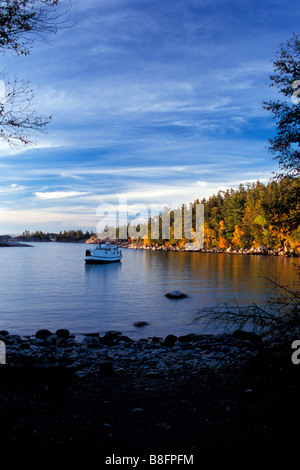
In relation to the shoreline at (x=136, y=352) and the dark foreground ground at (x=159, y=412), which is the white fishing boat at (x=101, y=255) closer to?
the shoreline at (x=136, y=352)

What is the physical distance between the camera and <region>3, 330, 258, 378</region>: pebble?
9.80m

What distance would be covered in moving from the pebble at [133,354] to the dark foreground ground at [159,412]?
3.14ft

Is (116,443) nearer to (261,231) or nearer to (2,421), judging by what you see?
(2,421)

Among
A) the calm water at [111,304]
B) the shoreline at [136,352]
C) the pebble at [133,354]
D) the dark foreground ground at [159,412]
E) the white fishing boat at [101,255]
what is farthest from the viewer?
the white fishing boat at [101,255]

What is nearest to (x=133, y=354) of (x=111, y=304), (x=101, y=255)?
(x=111, y=304)

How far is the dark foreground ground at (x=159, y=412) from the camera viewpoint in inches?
220

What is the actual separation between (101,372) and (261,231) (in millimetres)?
119959

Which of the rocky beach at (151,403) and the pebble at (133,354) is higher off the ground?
the rocky beach at (151,403)

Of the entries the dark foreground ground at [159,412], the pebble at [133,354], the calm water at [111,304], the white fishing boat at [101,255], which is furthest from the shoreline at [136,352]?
the white fishing boat at [101,255]

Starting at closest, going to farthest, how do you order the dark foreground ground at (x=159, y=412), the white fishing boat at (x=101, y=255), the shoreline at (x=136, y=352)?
the dark foreground ground at (x=159, y=412)
the shoreline at (x=136, y=352)
the white fishing boat at (x=101, y=255)

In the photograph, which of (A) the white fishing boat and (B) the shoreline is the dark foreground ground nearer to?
(B) the shoreline

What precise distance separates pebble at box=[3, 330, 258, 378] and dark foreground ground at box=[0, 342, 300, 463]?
3.14 ft

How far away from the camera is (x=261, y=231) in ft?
A: 401
